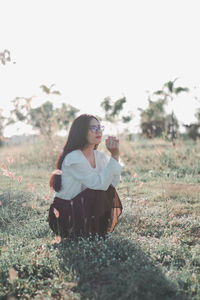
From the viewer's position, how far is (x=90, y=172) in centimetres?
287

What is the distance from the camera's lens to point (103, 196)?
113 inches

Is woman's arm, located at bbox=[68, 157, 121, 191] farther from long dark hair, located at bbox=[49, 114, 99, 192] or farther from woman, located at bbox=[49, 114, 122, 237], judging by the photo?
long dark hair, located at bbox=[49, 114, 99, 192]

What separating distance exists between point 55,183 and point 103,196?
0.43m

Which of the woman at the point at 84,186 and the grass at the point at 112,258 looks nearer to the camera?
the grass at the point at 112,258

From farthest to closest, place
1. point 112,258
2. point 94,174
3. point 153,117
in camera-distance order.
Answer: point 153,117, point 94,174, point 112,258

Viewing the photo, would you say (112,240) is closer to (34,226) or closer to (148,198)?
(34,226)

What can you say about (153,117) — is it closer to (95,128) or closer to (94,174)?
(95,128)

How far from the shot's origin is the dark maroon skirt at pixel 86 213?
9.37 ft

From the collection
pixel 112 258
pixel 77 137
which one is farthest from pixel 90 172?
pixel 112 258

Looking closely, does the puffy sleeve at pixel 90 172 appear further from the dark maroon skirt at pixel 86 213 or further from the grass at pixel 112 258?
the grass at pixel 112 258

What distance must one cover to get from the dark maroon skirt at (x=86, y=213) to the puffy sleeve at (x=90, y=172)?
3.3 inches


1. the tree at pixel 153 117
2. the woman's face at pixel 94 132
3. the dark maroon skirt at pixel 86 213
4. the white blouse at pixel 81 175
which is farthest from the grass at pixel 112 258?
the tree at pixel 153 117

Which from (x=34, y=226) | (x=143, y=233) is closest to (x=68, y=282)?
(x=143, y=233)

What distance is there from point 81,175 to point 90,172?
0.26 feet
